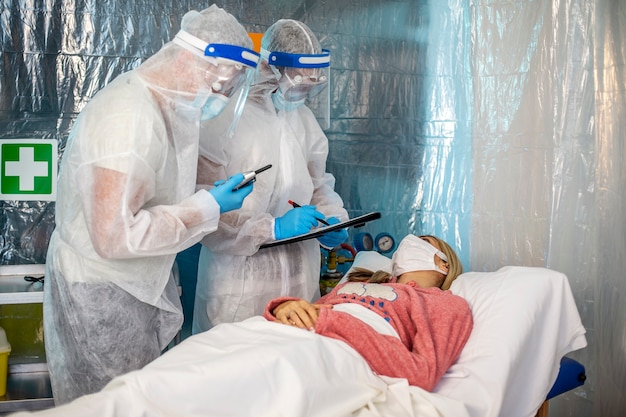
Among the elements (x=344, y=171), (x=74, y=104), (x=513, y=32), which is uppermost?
(x=513, y=32)

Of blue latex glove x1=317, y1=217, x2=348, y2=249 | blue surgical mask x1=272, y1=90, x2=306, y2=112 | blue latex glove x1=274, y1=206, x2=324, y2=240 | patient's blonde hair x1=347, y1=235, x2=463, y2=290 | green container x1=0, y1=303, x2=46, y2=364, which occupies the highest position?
blue surgical mask x1=272, y1=90, x2=306, y2=112

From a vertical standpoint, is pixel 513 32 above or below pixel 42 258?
above

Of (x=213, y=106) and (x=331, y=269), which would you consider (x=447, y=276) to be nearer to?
(x=331, y=269)

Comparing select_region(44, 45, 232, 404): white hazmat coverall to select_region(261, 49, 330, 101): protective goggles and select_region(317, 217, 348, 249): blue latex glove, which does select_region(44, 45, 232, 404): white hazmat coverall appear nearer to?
select_region(261, 49, 330, 101): protective goggles

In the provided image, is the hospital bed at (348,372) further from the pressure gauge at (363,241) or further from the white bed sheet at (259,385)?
the pressure gauge at (363,241)

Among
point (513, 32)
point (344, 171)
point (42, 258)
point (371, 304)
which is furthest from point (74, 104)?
point (513, 32)

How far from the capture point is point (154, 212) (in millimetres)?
1802

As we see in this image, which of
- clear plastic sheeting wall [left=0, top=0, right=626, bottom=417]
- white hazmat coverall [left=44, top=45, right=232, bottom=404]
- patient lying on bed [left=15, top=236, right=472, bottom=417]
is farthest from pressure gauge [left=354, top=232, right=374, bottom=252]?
white hazmat coverall [left=44, top=45, right=232, bottom=404]

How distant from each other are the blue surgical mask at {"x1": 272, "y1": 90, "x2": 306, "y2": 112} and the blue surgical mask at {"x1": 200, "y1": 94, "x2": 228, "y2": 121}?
0.38 meters

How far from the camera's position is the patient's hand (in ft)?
6.16

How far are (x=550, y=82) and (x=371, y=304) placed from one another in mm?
1064

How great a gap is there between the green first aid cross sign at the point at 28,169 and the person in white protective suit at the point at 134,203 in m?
0.95

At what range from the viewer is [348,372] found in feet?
5.59

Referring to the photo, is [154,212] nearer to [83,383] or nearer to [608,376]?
[83,383]
